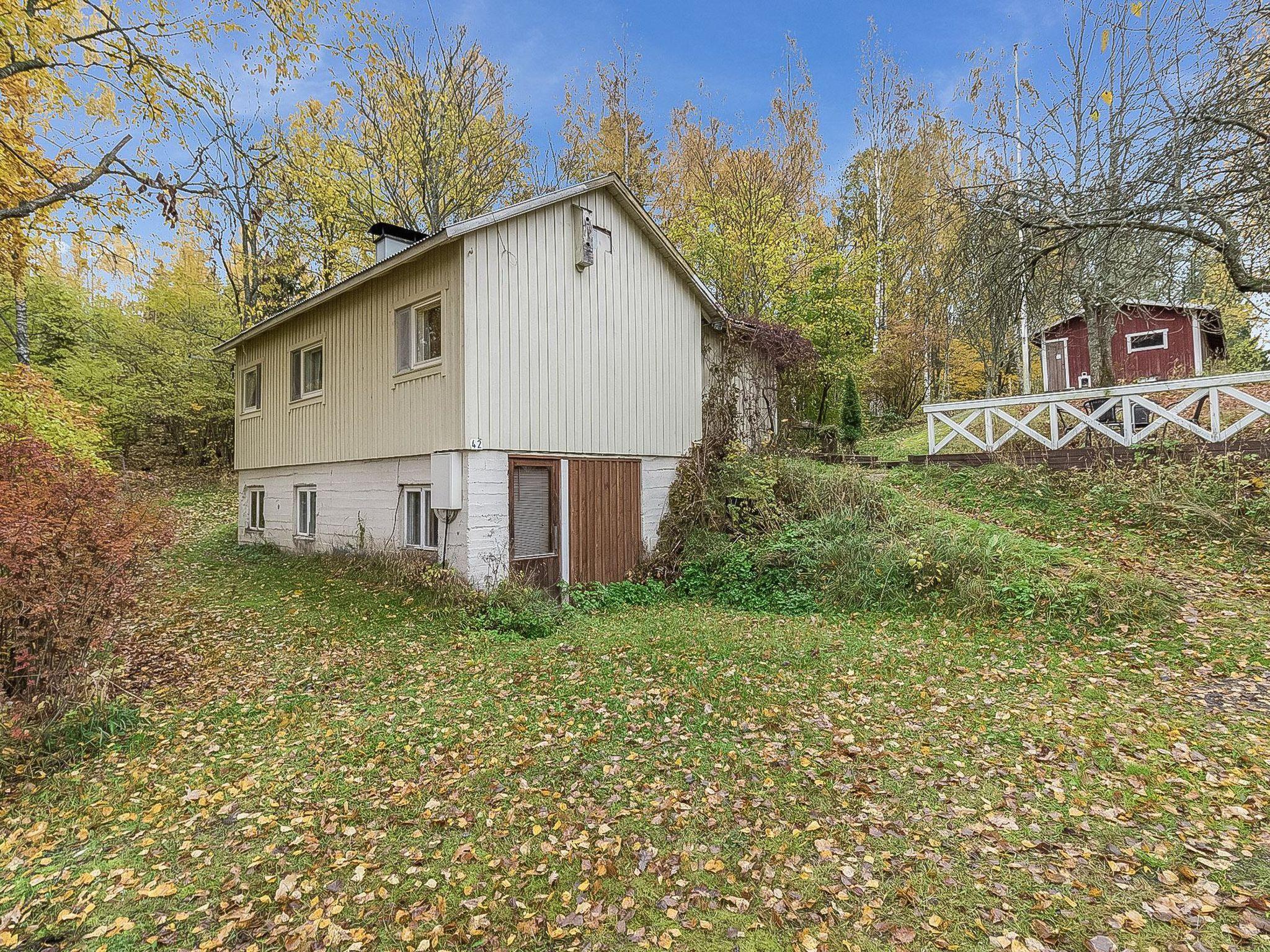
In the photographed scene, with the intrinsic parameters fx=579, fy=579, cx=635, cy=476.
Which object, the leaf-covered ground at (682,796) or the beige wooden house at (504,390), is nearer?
the leaf-covered ground at (682,796)

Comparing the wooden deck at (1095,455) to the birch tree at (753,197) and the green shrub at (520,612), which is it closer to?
the birch tree at (753,197)

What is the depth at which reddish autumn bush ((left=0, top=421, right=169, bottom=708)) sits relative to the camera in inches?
166

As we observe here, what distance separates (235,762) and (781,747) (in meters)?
4.29

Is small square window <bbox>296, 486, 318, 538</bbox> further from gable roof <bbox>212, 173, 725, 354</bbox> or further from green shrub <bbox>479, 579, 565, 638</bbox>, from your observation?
green shrub <bbox>479, 579, 565, 638</bbox>

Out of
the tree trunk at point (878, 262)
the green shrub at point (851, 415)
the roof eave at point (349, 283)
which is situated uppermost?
the tree trunk at point (878, 262)

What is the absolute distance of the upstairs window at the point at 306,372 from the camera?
11391 millimetres

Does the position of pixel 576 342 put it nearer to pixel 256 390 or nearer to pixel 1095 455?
pixel 256 390

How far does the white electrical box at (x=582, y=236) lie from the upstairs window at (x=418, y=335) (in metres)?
2.51

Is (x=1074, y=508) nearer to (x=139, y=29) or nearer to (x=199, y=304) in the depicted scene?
(x=139, y=29)

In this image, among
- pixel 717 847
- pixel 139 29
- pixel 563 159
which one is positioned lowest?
pixel 717 847

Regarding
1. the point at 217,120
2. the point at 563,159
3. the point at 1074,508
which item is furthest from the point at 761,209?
the point at 217,120

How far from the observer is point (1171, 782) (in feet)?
12.4

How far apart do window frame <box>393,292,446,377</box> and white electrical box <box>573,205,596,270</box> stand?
246 centimetres

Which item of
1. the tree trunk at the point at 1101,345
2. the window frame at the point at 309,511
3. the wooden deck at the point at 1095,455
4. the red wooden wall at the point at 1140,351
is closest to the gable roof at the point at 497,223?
the window frame at the point at 309,511
